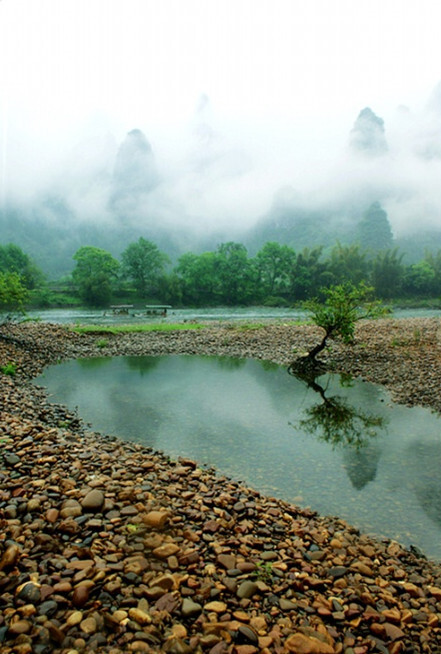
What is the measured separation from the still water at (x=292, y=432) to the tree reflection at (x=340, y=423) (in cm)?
3

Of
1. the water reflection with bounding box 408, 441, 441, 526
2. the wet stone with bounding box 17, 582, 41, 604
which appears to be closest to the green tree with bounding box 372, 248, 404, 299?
the water reflection with bounding box 408, 441, 441, 526

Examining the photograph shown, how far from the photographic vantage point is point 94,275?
7275 cm

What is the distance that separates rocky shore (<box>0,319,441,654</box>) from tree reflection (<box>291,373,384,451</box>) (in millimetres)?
4032

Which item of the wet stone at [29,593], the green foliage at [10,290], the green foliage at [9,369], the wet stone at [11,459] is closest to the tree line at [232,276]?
the green foliage at [10,290]

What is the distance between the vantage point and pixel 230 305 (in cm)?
7100

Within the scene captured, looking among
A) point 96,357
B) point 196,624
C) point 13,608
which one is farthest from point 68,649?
point 96,357

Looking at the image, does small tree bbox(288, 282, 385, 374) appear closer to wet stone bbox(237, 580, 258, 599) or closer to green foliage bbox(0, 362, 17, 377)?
green foliage bbox(0, 362, 17, 377)

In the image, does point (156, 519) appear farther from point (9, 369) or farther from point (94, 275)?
point (94, 275)

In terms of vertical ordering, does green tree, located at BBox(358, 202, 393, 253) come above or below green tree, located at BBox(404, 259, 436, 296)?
above

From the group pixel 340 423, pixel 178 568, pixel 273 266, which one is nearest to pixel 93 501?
pixel 178 568

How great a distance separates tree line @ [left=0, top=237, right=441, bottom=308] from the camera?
7125 centimetres

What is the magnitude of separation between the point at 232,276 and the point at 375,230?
105 metres

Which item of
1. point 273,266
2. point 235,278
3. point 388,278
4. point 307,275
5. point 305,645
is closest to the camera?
point 305,645

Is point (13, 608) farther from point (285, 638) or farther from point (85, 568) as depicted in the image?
point (285, 638)
